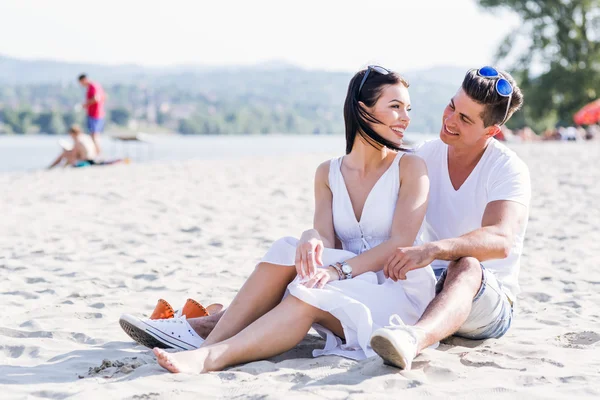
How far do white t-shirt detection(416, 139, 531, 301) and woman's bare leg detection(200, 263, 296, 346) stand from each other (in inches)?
29.3

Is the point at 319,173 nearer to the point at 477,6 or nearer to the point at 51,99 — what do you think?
the point at 477,6

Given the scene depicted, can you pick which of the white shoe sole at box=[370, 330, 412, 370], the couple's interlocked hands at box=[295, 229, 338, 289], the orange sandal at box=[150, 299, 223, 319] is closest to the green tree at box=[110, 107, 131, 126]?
the orange sandal at box=[150, 299, 223, 319]

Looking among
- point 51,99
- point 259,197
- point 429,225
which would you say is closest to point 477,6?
point 259,197

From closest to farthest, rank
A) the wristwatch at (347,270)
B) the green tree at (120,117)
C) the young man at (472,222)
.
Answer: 1. the young man at (472,222)
2. the wristwatch at (347,270)
3. the green tree at (120,117)

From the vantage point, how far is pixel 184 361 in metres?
2.76

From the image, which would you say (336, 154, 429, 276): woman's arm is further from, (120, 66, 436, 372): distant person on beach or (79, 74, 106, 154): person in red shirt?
(79, 74, 106, 154): person in red shirt

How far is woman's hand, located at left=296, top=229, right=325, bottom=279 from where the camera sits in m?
2.84

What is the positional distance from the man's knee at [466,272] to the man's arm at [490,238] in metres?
0.03

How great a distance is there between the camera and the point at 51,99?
77938 mm

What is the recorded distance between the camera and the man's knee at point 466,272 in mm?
2871

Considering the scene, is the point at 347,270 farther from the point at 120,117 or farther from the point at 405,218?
the point at 120,117

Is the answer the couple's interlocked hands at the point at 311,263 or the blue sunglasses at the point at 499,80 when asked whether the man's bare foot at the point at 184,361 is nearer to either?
the couple's interlocked hands at the point at 311,263

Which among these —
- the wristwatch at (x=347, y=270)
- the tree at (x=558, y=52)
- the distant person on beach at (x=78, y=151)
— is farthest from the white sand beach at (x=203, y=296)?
the tree at (x=558, y=52)

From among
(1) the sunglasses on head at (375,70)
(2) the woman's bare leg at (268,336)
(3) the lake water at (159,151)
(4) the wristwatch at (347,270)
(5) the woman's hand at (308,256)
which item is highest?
(1) the sunglasses on head at (375,70)
